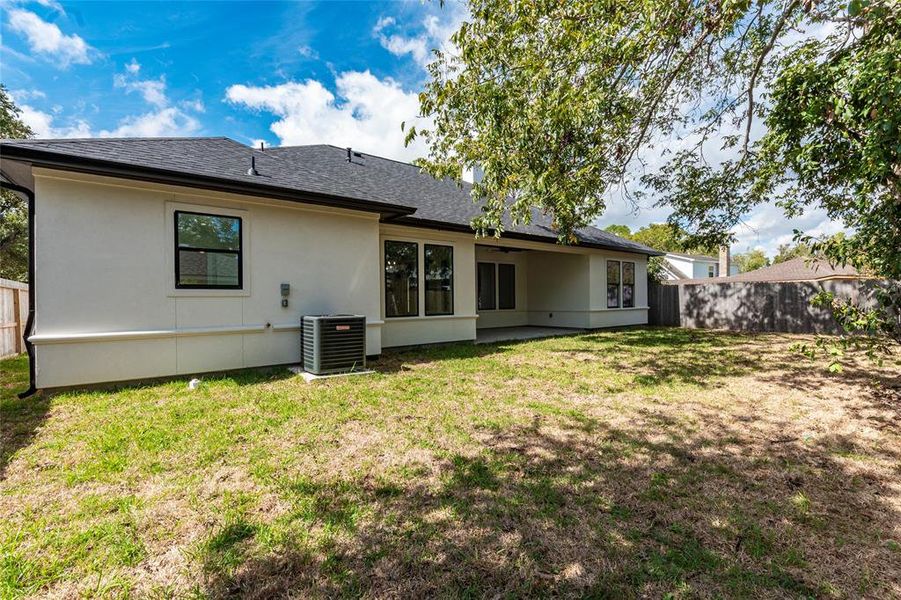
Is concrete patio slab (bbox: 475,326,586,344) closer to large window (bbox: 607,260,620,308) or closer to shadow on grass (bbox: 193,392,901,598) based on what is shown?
large window (bbox: 607,260,620,308)

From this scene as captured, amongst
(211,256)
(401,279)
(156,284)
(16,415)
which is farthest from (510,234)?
(16,415)

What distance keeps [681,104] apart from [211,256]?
8800 mm

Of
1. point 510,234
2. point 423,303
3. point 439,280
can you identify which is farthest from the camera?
point 510,234

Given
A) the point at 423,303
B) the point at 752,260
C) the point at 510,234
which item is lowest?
the point at 423,303

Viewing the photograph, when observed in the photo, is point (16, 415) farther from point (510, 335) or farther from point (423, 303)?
point (510, 335)

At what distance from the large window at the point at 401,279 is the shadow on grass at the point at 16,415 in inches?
213

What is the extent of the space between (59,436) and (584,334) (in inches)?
446

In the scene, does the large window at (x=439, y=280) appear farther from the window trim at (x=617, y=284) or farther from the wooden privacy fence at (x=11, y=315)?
the wooden privacy fence at (x=11, y=315)

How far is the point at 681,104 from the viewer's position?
744 centimetres

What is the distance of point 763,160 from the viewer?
6.65 meters

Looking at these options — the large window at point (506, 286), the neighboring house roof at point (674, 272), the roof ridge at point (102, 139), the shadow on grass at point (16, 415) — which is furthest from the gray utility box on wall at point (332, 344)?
the neighboring house roof at point (674, 272)

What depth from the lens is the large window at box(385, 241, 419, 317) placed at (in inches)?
340

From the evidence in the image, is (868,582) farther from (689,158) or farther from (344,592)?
(689,158)

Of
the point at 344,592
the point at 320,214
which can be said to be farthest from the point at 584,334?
the point at 344,592
